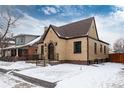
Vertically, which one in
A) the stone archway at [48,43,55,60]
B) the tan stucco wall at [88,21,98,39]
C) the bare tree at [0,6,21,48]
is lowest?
the stone archway at [48,43,55,60]

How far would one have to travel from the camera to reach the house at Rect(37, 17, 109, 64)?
349 inches

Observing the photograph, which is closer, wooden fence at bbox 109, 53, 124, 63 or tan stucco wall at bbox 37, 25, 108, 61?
tan stucco wall at bbox 37, 25, 108, 61

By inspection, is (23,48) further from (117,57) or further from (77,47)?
(117,57)

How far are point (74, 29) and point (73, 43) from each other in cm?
71

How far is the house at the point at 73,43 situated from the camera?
29.1 ft

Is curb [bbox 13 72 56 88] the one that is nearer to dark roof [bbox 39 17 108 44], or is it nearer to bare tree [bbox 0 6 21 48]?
bare tree [bbox 0 6 21 48]

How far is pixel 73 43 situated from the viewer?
9.35 meters

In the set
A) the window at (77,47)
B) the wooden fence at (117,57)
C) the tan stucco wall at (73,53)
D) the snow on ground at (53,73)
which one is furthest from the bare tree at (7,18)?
the wooden fence at (117,57)

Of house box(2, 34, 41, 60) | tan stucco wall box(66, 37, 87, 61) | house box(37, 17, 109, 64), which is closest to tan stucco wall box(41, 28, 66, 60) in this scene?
house box(37, 17, 109, 64)

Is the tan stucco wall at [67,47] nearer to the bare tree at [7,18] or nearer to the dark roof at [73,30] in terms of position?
the dark roof at [73,30]

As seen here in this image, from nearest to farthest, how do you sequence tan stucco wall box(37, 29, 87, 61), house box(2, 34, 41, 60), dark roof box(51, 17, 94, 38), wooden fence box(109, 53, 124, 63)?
1. dark roof box(51, 17, 94, 38)
2. tan stucco wall box(37, 29, 87, 61)
3. wooden fence box(109, 53, 124, 63)
4. house box(2, 34, 41, 60)

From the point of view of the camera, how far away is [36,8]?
267 inches

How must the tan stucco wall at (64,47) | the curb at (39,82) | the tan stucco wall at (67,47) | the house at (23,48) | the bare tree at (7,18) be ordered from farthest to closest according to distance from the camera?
1. the house at (23,48)
2. the tan stucco wall at (64,47)
3. the tan stucco wall at (67,47)
4. the bare tree at (7,18)
5. the curb at (39,82)
